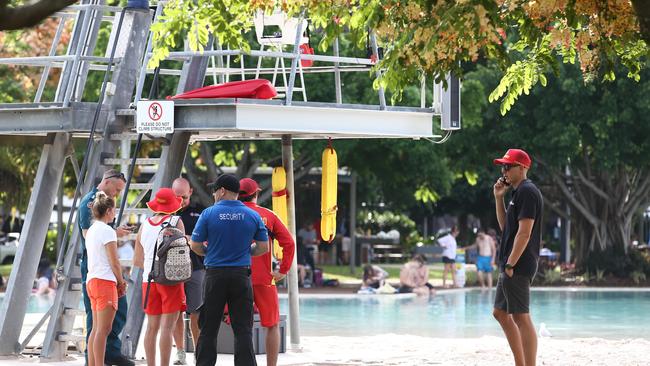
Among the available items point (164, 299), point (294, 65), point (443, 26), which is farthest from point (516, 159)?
point (164, 299)

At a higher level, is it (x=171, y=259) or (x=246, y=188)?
(x=246, y=188)

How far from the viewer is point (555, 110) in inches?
1388

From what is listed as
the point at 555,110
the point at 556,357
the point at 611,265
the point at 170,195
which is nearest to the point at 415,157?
the point at 555,110

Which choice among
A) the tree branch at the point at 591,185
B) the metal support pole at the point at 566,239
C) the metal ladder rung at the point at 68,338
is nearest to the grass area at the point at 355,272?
the metal support pole at the point at 566,239

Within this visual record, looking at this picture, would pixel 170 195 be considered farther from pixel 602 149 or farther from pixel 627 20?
pixel 602 149

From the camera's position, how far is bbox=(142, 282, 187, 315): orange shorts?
12.6 m

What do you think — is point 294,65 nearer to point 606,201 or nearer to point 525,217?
point 525,217

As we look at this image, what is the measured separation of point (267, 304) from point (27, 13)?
6017 mm

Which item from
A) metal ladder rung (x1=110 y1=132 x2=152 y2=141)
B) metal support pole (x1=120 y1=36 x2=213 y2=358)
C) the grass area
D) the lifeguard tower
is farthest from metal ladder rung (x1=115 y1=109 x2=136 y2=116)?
the grass area

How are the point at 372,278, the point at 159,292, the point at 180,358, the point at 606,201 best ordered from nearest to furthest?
1. the point at 159,292
2. the point at 180,358
3. the point at 372,278
4. the point at 606,201

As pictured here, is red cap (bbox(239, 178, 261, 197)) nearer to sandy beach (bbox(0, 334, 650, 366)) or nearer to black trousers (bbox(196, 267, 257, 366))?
black trousers (bbox(196, 267, 257, 366))

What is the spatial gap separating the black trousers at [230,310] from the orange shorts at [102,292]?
2.75 feet

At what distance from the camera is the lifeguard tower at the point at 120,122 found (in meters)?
14.2

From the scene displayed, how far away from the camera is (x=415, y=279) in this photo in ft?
107
